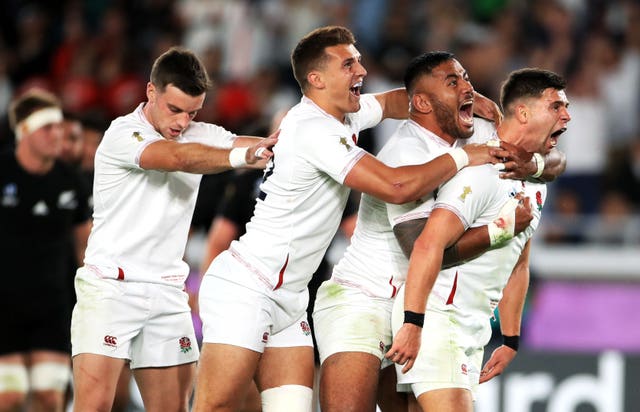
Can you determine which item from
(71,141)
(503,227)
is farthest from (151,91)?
(71,141)

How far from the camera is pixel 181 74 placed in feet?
21.5

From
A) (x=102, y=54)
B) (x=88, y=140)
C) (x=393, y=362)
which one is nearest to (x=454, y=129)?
(x=393, y=362)

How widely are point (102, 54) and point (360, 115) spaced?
8.02 m

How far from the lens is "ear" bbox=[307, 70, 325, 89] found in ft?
20.8

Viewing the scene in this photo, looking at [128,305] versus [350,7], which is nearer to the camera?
→ [128,305]

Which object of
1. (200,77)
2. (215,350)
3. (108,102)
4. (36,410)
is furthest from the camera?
(108,102)

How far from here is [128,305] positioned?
661 centimetres

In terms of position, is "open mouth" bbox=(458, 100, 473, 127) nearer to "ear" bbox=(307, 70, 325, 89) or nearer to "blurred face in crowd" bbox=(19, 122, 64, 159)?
"ear" bbox=(307, 70, 325, 89)

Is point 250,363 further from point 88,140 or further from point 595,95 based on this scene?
point 595,95

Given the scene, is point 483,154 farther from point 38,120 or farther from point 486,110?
point 38,120

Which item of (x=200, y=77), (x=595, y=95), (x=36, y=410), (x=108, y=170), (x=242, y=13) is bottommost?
(x=36, y=410)

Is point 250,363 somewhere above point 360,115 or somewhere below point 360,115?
below

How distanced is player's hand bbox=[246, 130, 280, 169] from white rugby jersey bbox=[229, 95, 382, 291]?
1.5 inches

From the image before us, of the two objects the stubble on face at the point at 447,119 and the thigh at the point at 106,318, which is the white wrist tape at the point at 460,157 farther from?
the thigh at the point at 106,318
